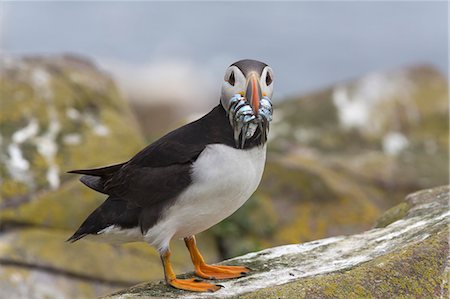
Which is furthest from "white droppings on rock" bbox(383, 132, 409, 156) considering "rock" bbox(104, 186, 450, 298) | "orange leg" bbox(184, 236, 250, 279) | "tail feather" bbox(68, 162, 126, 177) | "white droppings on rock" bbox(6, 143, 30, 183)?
"tail feather" bbox(68, 162, 126, 177)

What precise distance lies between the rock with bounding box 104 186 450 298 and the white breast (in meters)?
0.56

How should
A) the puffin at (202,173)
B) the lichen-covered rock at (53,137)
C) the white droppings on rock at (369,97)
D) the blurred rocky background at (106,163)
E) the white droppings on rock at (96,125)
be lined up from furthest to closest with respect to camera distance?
the white droppings on rock at (369,97) < the white droppings on rock at (96,125) < the lichen-covered rock at (53,137) < the blurred rocky background at (106,163) < the puffin at (202,173)

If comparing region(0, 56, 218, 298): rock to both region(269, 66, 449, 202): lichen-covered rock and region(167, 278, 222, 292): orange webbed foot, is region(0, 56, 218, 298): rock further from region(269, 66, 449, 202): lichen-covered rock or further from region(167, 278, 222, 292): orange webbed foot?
region(269, 66, 449, 202): lichen-covered rock

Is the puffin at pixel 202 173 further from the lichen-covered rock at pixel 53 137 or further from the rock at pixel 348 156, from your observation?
the rock at pixel 348 156

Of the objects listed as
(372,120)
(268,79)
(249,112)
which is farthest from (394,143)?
(249,112)

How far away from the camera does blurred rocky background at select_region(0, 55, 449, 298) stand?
11031mm

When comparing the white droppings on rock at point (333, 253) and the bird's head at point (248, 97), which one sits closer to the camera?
the bird's head at point (248, 97)

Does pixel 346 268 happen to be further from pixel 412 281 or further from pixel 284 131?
pixel 284 131

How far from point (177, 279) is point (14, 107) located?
8.88 metres

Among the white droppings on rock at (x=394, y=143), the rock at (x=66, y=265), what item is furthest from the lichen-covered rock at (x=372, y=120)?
the rock at (x=66, y=265)

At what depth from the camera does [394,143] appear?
63.2 feet

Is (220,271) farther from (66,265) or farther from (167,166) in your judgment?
(66,265)

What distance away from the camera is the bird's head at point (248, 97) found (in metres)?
5.49

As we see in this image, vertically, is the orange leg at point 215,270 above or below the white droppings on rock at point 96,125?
below
